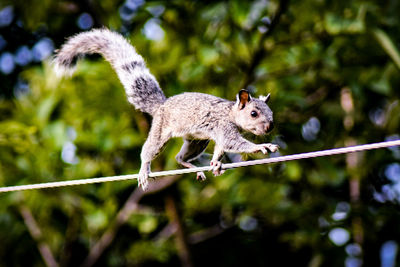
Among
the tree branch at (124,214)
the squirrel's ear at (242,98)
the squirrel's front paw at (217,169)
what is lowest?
the squirrel's front paw at (217,169)

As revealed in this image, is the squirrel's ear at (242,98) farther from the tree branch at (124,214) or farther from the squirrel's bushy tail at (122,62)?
the tree branch at (124,214)

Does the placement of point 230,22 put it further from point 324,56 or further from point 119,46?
point 119,46

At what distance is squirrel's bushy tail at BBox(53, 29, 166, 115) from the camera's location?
2684mm

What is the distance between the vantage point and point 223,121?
242 cm

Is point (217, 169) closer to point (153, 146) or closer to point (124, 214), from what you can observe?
point (153, 146)

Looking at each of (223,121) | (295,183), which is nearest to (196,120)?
(223,121)

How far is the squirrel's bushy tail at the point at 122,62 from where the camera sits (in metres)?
2.68

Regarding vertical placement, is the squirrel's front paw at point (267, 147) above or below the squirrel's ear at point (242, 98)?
below

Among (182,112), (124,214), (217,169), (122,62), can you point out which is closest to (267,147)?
(217,169)

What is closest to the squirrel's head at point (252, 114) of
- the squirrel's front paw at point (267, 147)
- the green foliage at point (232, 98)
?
the squirrel's front paw at point (267, 147)

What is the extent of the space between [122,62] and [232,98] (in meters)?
0.90

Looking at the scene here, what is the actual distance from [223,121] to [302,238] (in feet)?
7.55

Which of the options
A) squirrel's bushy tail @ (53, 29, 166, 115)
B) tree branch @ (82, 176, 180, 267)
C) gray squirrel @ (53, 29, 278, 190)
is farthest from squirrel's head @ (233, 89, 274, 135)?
tree branch @ (82, 176, 180, 267)

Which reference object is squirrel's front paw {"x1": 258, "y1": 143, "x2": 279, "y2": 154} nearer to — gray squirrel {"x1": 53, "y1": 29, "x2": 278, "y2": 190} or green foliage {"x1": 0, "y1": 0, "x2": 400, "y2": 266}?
gray squirrel {"x1": 53, "y1": 29, "x2": 278, "y2": 190}
